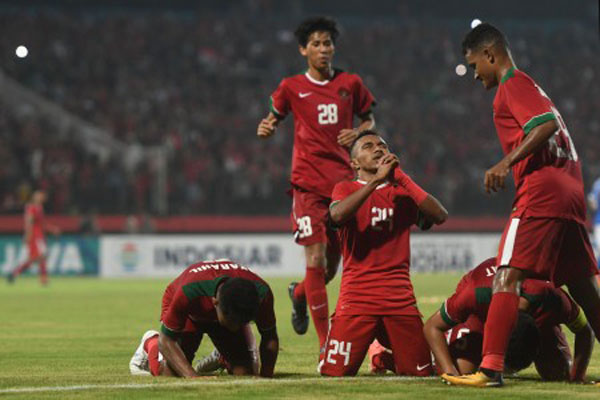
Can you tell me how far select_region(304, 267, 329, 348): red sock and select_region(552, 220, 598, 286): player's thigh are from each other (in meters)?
3.11

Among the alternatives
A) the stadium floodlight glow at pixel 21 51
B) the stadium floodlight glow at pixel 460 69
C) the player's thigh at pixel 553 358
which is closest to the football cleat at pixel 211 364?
the player's thigh at pixel 553 358

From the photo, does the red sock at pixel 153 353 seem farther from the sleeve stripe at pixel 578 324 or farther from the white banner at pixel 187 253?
the white banner at pixel 187 253

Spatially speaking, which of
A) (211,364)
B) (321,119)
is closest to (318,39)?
(321,119)

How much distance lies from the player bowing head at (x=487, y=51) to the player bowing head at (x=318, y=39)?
10.5 ft

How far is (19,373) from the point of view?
327 inches

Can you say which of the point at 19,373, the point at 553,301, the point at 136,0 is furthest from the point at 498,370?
the point at 136,0

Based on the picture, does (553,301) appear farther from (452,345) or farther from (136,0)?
(136,0)

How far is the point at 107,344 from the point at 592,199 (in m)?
12.3

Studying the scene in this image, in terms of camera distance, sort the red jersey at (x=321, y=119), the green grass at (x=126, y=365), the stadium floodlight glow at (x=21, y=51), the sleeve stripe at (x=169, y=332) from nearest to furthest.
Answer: the green grass at (x=126, y=365)
the sleeve stripe at (x=169, y=332)
the red jersey at (x=321, y=119)
the stadium floodlight glow at (x=21, y=51)

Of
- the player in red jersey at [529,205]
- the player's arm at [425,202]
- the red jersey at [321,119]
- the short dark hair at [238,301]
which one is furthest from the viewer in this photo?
the red jersey at [321,119]

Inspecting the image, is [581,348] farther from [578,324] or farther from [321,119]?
[321,119]

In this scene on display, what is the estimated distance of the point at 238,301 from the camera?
7047mm

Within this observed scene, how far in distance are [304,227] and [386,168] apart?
2861 mm

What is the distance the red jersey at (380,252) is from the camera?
787 centimetres
